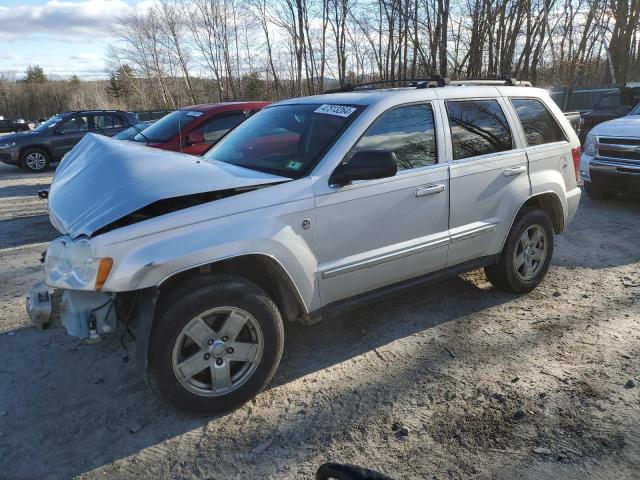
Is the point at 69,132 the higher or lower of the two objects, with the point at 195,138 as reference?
higher

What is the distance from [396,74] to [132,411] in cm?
2110

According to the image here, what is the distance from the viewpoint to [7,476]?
8.11 feet

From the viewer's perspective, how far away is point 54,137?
13.1 metres

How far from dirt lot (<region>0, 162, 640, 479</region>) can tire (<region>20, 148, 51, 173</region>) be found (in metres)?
10.4

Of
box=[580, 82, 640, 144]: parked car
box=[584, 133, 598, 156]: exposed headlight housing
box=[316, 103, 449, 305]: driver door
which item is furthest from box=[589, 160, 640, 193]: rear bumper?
box=[580, 82, 640, 144]: parked car

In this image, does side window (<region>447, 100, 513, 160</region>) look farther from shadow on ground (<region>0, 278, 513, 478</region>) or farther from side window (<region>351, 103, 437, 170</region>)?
shadow on ground (<region>0, 278, 513, 478</region>)

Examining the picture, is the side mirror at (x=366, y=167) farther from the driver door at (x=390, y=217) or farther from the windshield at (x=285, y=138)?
the windshield at (x=285, y=138)

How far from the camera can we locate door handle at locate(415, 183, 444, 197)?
3516 mm

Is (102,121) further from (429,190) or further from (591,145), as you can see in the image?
(429,190)

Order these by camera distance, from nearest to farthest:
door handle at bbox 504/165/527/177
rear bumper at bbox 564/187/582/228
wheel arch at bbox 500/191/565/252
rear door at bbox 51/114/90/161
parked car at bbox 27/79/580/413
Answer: parked car at bbox 27/79/580/413 < door handle at bbox 504/165/527/177 < wheel arch at bbox 500/191/565/252 < rear bumper at bbox 564/187/582/228 < rear door at bbox 51/114/90/161

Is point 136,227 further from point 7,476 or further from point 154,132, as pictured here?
point 154,132

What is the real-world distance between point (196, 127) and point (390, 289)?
5035 millimetres

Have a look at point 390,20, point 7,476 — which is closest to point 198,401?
point 7,476

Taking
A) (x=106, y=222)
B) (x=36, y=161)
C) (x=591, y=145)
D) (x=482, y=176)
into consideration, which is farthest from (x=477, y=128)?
(x=36, y=161)
